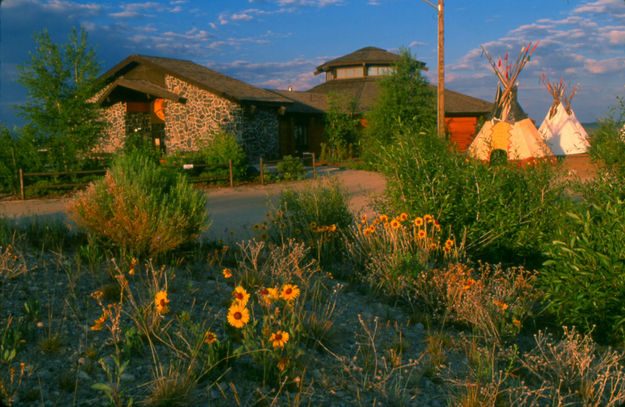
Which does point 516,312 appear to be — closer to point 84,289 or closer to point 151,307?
point 151,307

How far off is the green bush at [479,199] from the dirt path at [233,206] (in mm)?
800

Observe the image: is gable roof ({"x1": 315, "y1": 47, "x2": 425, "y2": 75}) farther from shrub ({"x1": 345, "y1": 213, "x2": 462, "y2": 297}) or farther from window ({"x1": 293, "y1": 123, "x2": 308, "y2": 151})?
shrub ({"x1": 345, "y1": 213, "x2": 462, "y2": 297})

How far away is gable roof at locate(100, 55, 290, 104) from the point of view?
2195 cm

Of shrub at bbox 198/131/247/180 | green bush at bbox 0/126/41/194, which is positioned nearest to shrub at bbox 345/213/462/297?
shrub at bbox 198/131/247/180

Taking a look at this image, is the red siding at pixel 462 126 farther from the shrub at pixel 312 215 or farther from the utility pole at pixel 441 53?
the shrub at pixel 312 215

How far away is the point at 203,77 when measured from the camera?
23.7 meters

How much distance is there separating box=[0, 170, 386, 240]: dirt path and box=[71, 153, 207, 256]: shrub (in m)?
0.98

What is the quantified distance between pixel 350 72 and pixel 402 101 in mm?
14374

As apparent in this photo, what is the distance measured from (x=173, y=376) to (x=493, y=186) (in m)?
4.98

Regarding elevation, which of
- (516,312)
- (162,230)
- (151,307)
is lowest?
(516,312)

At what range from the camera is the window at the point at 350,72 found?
3531 cm

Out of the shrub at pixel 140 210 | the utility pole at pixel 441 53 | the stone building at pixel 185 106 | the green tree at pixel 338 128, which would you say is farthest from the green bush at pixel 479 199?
the green tree at pixel 338 128

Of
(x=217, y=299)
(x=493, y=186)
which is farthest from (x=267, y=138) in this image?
(x=217, y=299)

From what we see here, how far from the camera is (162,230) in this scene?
5.19 meters
